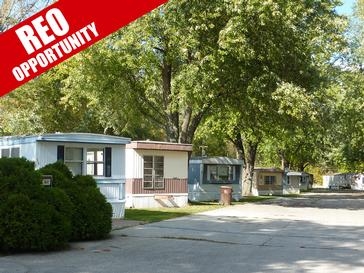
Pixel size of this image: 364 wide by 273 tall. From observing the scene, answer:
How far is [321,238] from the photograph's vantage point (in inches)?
556

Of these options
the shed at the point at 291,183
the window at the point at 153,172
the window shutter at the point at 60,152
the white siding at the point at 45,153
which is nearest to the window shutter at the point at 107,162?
the window shutter at the point at 60,152

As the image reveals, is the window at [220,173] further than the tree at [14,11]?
Yes

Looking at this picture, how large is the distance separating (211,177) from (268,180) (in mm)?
14423

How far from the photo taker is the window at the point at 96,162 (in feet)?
60.4

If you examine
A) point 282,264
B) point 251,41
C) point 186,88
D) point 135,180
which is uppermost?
point 251,41

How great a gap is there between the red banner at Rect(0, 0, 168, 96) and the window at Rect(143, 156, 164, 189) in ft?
26.0

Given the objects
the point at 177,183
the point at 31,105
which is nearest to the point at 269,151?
the point at 31,105

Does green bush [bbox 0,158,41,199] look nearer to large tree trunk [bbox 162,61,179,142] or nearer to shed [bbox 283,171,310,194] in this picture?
large tree trunk [bbox 162,61,179,142]

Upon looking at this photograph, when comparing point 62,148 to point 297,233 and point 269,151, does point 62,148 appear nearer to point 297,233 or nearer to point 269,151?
point 297,233

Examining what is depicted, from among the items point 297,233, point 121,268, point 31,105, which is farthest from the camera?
point 31,105

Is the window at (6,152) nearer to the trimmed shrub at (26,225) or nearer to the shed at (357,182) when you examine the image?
the trimmed shrub at (26,225)

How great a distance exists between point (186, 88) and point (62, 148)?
23.8 feet

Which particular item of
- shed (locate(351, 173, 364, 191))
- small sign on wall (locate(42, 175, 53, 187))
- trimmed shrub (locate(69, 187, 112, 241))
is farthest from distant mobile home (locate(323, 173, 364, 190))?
small sign on wall (locate(42, 175, 53, 187))

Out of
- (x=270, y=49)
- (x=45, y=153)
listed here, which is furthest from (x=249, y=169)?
(x=45, y=153)
